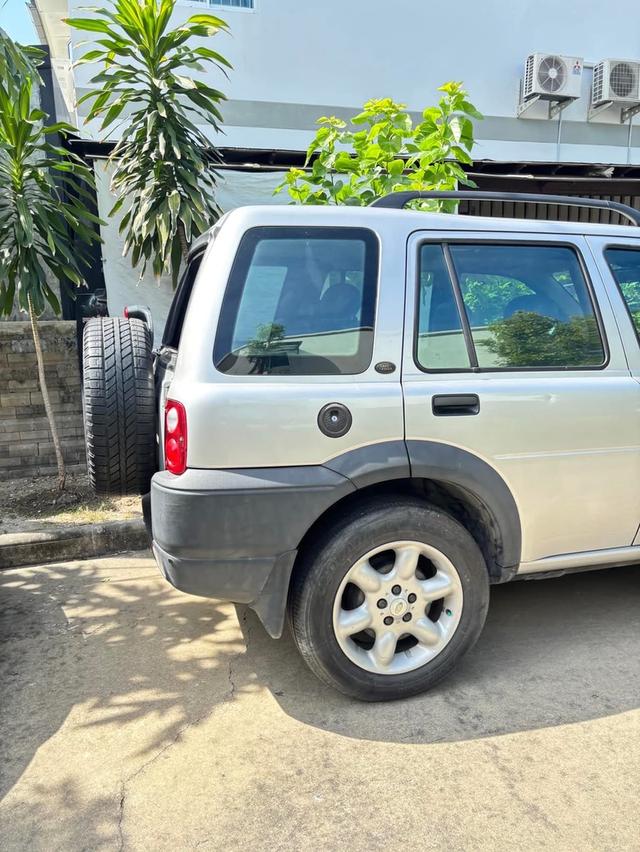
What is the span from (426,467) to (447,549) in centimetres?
36

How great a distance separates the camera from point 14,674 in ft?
9.17

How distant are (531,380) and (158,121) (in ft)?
13.6

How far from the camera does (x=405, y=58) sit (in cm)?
837

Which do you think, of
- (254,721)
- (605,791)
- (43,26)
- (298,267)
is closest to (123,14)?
(298,267)

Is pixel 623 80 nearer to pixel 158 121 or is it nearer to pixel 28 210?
pixel 158 121

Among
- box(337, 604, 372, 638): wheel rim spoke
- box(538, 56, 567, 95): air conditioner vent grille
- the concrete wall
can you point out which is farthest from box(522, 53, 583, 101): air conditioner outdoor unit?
box(337, 604, 372, 638): wheel rim spoke

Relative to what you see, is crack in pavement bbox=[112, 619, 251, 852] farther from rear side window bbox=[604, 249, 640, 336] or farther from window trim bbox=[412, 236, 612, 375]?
rear side window bbox=[604, 249, 640, 336]

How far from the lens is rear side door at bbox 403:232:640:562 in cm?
244

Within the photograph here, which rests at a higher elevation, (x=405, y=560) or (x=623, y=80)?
(x=623, y=80)

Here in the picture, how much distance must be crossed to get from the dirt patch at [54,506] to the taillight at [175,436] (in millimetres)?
2374

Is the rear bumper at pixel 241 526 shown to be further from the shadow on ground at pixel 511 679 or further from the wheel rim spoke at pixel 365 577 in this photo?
the shadow on ground at pixel 511 679

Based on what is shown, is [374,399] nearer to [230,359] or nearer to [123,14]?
[230,359]

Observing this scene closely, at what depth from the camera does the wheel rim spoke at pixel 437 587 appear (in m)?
2.48

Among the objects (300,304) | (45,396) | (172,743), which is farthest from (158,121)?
(172,743)
